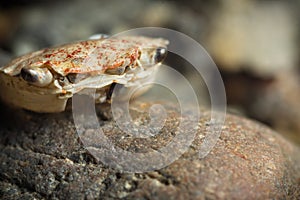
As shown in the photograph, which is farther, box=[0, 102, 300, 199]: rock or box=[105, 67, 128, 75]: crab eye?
box=[105, 67, 128, 75]: crab eye

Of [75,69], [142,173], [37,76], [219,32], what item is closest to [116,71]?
[75,69]

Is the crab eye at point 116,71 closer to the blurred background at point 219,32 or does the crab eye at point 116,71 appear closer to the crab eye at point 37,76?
the crab eye at point 37,76

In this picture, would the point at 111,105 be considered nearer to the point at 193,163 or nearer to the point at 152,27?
the point at 193,163

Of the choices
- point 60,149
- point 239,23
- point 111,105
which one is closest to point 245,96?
point 239,23

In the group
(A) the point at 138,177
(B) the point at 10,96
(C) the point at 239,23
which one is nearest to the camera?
(A) the point at 138,177

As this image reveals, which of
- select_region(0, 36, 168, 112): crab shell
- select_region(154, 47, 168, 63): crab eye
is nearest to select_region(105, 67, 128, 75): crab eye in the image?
select_region(0, 36, 168, 112): crab shell

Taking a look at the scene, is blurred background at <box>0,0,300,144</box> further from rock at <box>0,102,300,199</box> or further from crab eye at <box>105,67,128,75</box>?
crab eye at <box>105,67,128,75</box>

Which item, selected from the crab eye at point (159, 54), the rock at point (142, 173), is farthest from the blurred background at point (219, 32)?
the crab eye at point (159, 54)
